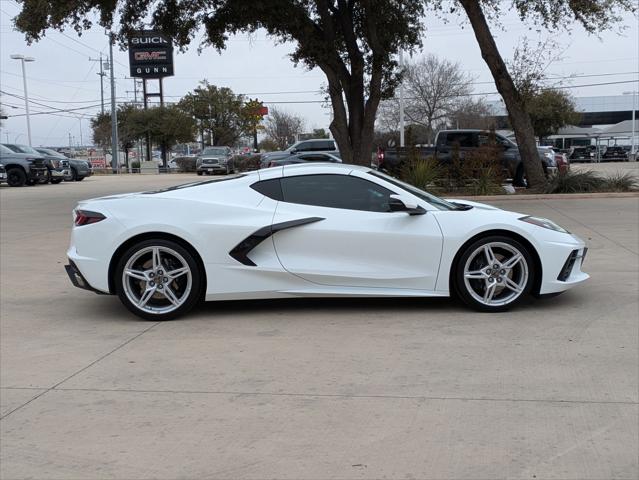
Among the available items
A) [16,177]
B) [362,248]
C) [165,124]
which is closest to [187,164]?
[165,124]

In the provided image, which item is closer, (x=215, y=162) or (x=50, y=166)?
(x=50, y=166)

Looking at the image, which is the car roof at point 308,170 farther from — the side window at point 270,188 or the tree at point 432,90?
the tree at point 432,90

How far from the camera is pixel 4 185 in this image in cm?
3069

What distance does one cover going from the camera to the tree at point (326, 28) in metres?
16.7

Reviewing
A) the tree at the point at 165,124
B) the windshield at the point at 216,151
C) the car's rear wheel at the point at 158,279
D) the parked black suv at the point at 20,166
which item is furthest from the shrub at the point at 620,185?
the tree at the point at 165,124

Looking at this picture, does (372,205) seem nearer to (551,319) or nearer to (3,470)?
(551,319)

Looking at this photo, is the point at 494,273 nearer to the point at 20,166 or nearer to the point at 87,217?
the point at 87,217

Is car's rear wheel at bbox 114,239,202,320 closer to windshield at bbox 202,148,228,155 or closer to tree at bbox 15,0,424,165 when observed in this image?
tree at bbox 15,0,424,165

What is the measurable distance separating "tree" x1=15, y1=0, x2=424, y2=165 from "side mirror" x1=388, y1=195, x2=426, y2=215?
37.7 feet

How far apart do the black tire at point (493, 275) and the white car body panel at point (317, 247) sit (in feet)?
0.29

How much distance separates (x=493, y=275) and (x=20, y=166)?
27222 millimetres

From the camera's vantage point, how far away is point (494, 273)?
19.6 ft

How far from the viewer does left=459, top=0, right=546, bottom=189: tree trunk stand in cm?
1712

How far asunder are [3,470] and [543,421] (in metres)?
2.88
